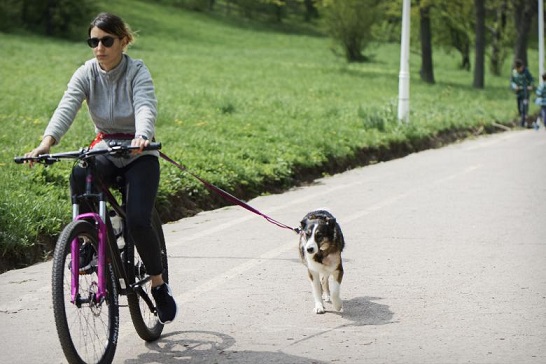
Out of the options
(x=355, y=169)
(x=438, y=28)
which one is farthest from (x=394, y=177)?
(x=438, y=28)

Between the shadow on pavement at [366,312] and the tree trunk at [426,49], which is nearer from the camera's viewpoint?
the shadow on pavement at [366,312]

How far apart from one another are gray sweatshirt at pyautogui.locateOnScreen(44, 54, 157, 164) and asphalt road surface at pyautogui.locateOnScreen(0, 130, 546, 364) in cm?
131

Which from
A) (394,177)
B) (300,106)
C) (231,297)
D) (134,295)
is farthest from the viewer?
(300,106)

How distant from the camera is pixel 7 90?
23.3 m

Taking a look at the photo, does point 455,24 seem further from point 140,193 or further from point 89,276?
point 89,276

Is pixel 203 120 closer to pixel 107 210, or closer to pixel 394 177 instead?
pixel 394 177

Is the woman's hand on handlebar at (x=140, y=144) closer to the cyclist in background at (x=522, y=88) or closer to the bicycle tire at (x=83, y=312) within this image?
the bicycle tire at (x=83, y=312)

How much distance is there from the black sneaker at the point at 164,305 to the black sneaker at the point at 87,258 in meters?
0.68

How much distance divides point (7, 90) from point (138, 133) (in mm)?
18358

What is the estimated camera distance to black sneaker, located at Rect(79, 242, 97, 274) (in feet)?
18.2

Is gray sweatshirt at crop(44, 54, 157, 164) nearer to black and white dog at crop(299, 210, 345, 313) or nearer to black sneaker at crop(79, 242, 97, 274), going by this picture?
black sneaker at crop(79, 242, 97, 274)

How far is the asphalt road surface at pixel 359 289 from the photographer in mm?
6133

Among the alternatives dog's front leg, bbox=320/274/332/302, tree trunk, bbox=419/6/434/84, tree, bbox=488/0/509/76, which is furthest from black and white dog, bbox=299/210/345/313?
tree, bbox=488/0/509/76

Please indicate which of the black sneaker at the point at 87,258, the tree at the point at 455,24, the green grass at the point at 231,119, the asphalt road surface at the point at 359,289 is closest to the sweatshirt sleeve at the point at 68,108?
the black sneaker at the point at 87,258
